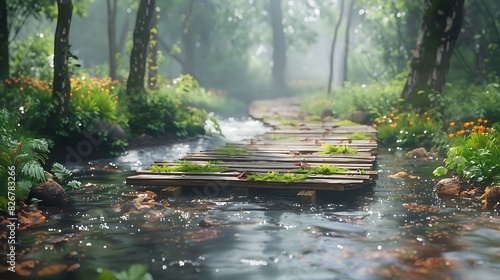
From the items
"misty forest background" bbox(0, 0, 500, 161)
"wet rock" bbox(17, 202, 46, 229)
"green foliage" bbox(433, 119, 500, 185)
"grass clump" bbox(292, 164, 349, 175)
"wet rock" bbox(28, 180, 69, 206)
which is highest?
"misty forest background" bbox(0, 0, 500, 161)

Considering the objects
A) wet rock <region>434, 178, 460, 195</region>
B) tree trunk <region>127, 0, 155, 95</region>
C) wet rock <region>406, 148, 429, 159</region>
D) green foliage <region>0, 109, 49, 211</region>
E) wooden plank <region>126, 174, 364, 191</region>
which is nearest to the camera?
green foliage <region>0, 109, 49, 211</region>

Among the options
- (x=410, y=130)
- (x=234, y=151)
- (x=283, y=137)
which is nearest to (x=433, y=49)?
(x=410, y=130)

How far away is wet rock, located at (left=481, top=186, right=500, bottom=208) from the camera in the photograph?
8.41 meters

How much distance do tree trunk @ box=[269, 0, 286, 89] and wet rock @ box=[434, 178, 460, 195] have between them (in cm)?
3828

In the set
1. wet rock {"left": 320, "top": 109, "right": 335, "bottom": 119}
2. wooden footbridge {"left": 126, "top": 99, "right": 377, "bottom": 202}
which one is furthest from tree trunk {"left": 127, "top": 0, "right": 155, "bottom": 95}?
wet rock {"left": 320, "top": 109, "right": 335, "bottom": 119}

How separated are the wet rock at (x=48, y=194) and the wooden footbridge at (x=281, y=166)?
123 cm

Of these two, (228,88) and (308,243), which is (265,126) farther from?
(228,88)

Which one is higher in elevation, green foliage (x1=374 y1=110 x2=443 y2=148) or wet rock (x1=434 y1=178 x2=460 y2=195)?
green foliage (x1=374 y1=110 x2=443 y2=148)

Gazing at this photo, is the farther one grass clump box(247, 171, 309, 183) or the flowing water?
grass clump box(247, 171, 309, 183)

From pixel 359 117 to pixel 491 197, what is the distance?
11288mm

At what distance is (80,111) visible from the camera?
13.8m

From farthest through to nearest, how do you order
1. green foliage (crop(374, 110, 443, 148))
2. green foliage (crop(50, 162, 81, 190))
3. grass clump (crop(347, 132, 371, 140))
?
green foliage (crop(374, 110, 443, 148)), grass clump (crop(347, 132, 371, 140)), green foliage (crop(50, 162, 81, 190))

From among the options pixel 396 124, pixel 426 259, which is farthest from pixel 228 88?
pixel 426 259

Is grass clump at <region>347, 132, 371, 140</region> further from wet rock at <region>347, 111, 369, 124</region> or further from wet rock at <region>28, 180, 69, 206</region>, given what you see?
wet rock at <region>28, 180, 69, 206</region>
